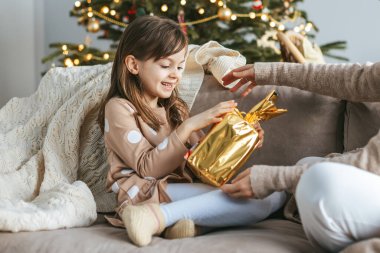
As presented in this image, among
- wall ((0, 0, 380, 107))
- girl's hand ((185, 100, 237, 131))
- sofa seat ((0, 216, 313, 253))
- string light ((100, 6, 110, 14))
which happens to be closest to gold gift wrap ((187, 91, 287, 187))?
girl's hand ((185, 100, 237, 131))

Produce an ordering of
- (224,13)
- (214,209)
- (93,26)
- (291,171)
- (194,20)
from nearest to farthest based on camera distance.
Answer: (291,171)
(214,209)
(224,13)
(93,26)
(194,20)

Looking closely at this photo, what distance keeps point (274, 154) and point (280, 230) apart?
35cm

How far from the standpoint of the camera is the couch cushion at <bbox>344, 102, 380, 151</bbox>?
5.16 ft

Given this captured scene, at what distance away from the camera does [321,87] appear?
Answer: 5.19 ft

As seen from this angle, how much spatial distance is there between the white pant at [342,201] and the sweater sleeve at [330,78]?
462mm

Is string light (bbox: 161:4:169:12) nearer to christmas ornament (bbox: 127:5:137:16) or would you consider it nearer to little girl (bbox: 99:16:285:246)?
christmas ornament (bbox: 127:5:137:16)

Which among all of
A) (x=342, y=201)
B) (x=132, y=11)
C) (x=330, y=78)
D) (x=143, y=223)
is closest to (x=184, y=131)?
(x=143, y=223)

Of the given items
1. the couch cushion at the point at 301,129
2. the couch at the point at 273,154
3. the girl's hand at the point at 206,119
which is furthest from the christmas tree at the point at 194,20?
the girl's hand at the point at 206,119

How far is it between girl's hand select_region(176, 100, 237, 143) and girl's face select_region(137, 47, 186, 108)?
0.57 ft

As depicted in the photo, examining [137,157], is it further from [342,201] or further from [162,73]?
[342,201]

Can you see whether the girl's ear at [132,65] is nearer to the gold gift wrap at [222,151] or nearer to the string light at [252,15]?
the gold gift wrap at [222,151]

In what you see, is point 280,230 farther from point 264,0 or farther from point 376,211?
point 264,0

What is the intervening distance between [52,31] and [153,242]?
350 centimetres

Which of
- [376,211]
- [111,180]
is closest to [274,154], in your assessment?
[111,180]
